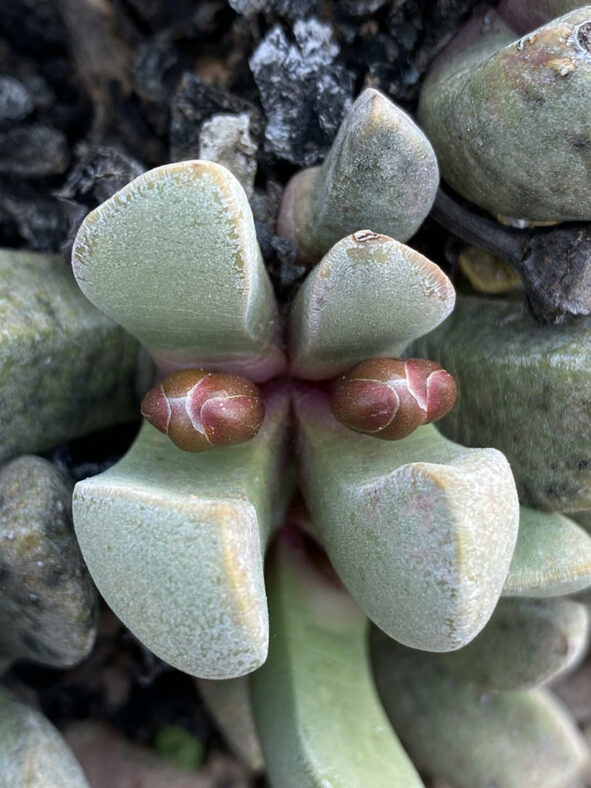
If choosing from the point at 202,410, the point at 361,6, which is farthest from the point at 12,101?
the point at 202,410

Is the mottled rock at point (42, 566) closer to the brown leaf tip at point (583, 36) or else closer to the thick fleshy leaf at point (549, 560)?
the thick fleshy leaf at point (549, 560)

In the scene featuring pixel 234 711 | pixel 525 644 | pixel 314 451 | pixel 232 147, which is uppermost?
pixel 232 147

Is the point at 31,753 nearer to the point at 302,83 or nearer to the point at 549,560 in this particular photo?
the point at 549,560

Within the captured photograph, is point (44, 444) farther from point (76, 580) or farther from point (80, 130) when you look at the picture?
point (80, 130)

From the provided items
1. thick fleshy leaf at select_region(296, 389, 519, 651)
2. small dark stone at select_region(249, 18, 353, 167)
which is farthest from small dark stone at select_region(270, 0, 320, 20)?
thick fleshy leaf at select_region(296, 389, 519, 651)

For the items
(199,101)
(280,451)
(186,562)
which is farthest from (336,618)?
(199,101)

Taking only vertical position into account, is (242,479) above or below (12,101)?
below
